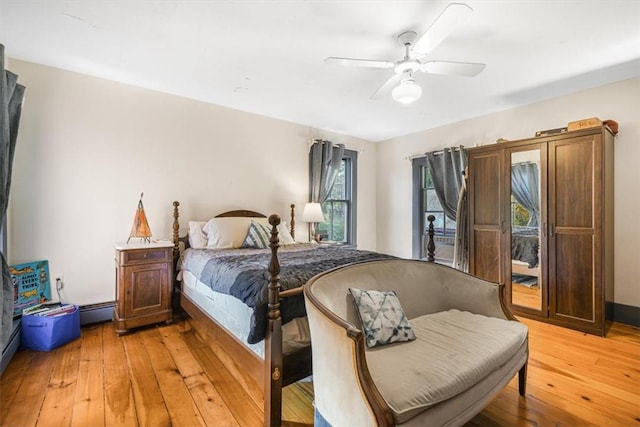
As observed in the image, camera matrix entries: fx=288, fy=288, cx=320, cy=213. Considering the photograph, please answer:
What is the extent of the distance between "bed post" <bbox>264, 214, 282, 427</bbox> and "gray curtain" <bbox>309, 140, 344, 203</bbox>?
2957 mm

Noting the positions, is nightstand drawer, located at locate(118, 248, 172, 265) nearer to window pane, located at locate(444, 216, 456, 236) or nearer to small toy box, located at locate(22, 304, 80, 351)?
small toy box, located at locate(22, 304, 80, 351)

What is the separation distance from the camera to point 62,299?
275cm

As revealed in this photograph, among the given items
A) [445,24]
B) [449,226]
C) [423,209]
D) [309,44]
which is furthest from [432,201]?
[445,24]

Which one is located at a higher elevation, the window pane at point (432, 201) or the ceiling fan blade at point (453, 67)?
the ceiling fan blade at point (453, 67)

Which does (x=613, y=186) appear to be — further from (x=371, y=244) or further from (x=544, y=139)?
(x=371, y=244)

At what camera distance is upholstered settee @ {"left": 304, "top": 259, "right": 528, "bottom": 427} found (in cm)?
115

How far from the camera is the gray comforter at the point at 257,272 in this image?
1.59 m

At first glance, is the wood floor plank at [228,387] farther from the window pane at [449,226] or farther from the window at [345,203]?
the window pane at [449,226]

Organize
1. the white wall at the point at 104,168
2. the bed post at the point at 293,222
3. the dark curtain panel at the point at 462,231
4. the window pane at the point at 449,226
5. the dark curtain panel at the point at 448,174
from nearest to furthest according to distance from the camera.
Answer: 1. the white wall at the point at 104,168
2. the dark curtain panel at the point at 462,231
3. the dark curtain panel at the point at 448,174
4. the bed post at the point at 293,222
5. the window pane at the point at 449,226

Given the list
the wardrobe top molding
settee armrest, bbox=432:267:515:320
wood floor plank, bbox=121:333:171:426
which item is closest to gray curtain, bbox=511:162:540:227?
the wardrobe top molding

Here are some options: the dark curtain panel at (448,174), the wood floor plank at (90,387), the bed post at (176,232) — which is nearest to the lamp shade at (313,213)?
the bed post at (176,232)

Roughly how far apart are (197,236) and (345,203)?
104 inches

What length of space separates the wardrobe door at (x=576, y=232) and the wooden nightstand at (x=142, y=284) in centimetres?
393

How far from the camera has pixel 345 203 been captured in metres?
5.09
